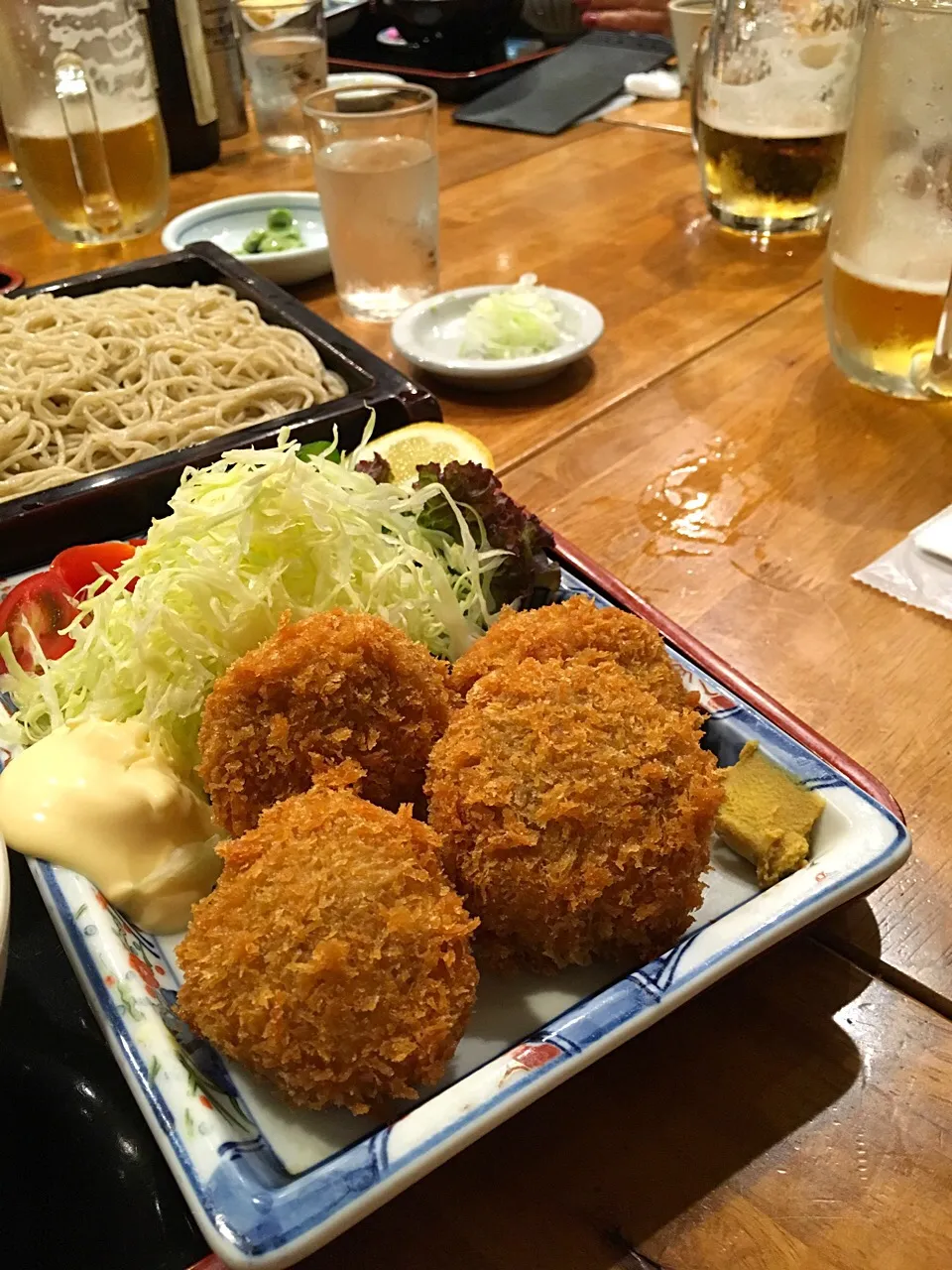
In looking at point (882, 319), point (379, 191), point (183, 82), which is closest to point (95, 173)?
point (183, 82)

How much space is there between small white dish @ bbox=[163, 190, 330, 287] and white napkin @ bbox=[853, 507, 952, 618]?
5.17ft

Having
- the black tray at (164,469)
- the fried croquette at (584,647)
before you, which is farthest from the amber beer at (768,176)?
the fried croquette at (584,647)

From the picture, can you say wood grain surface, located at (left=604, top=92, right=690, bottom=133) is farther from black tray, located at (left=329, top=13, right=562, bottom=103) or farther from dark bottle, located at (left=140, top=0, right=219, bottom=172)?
dark bottle, located at (left=140, top=0, right=219, bottom=172)

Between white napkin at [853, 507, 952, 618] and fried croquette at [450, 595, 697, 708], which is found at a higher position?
fried croquette at [450, 595, 697, 708]

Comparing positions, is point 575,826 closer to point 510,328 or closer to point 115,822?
point 115,822

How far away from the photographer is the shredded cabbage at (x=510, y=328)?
2.07 meters

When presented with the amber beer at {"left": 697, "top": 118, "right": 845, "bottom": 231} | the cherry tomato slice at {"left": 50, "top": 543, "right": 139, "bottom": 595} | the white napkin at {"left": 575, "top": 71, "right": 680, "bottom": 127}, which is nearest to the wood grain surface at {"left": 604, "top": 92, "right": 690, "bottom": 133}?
the white napkin at {"left": 575, "top": 71, "right": 680, "bottom": 127}

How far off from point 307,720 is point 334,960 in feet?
0.92

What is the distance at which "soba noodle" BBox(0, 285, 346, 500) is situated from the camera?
185cm

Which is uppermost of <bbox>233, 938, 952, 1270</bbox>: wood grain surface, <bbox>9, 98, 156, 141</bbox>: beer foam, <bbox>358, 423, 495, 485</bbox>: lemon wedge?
<bbox>9, 98, 156, 141</bbox>: beer foam

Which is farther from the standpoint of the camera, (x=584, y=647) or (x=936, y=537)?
(x=936, y=537)

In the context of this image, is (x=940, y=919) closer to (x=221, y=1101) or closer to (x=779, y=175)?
(x=221, y=1101)

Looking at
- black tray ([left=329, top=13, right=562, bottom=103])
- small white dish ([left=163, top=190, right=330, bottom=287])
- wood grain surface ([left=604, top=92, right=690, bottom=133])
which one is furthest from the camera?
black tray ([left=329, top=13, right=562, bottom=103])

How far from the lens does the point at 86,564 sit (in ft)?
4.75
